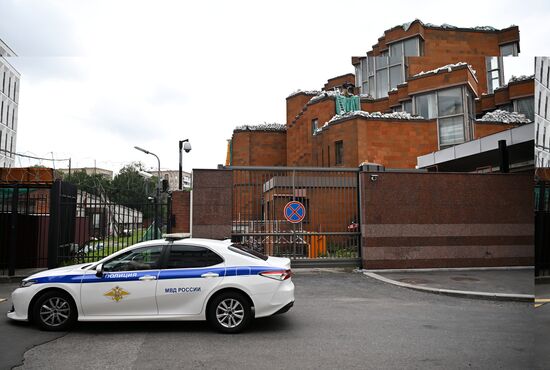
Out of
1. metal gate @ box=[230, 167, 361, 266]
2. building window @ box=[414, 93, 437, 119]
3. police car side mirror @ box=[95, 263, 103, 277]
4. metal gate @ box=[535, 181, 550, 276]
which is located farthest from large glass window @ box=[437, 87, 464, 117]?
metal gate @ box=[535, 181, 550, 276]

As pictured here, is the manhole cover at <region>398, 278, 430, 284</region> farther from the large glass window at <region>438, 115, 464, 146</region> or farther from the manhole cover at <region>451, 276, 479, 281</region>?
the large glass window at <region>438, 115, 464, 146</region>

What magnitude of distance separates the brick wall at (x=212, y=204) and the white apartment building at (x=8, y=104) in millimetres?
10068

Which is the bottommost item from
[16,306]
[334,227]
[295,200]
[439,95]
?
[16,306]

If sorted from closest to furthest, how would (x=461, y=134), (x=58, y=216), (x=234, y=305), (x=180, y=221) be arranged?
(x=234, y=305) < (x=58, y=216) < (x=180, y=221) < (x=461, y=134)

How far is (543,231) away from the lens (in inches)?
110

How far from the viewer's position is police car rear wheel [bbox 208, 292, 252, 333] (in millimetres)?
6895

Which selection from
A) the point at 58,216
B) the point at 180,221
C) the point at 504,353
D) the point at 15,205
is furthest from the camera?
the point at 180,221

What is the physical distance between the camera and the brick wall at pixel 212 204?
1410 cm

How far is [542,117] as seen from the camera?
296cm

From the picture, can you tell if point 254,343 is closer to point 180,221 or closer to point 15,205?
point 15,205

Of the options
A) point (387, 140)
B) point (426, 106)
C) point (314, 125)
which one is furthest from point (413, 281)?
point (314, 125)

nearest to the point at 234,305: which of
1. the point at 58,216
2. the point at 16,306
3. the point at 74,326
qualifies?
the point at 74,326

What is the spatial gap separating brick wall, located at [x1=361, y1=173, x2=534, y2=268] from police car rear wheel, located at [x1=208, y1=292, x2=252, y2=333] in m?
8.07

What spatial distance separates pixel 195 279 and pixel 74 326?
7.18 feet
